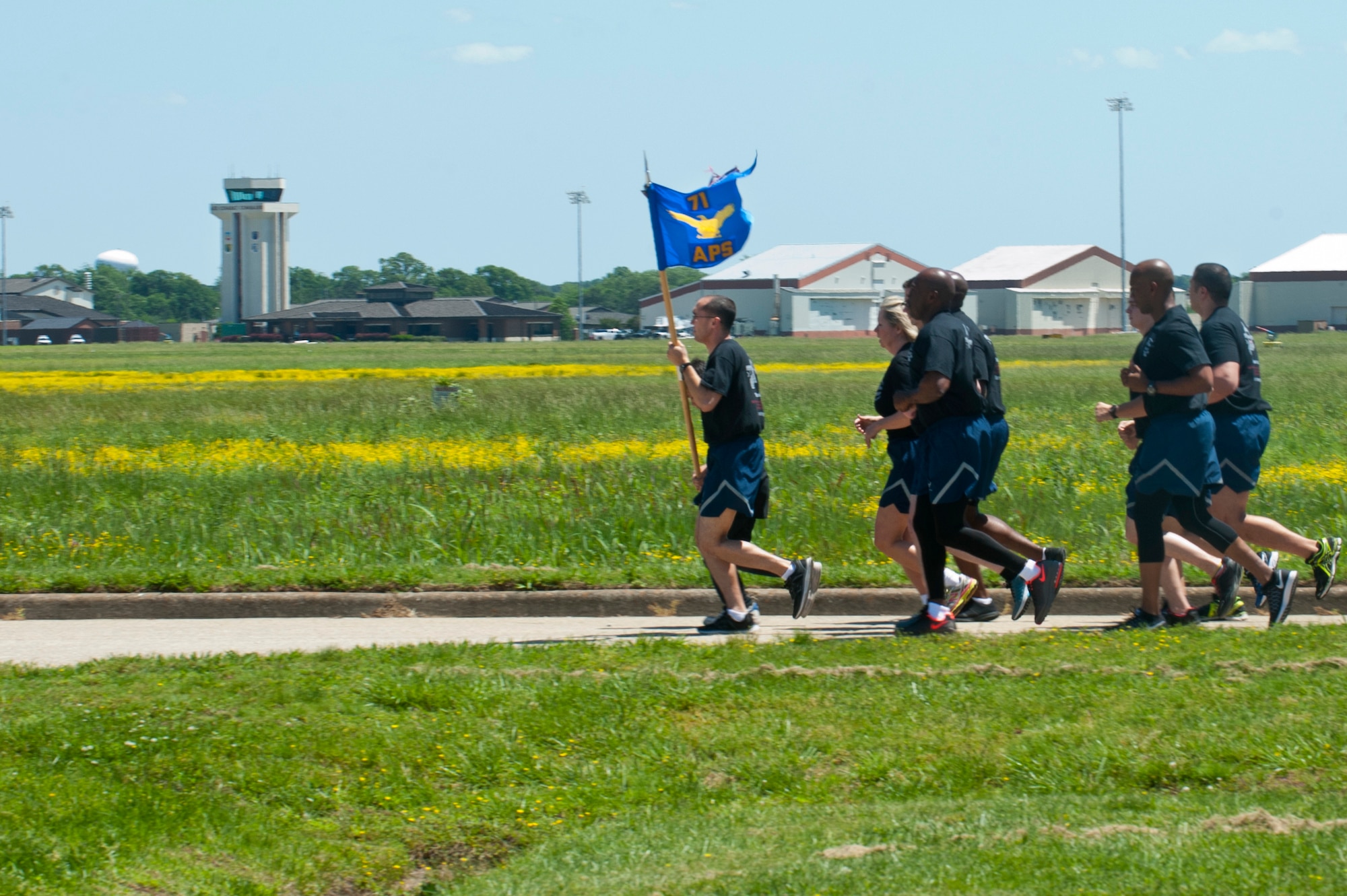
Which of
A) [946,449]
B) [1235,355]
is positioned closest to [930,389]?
[946,449]

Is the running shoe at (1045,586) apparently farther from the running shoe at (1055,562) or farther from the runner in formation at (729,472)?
the runner in formation at (729,472)

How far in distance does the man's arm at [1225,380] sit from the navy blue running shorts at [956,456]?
1143mm

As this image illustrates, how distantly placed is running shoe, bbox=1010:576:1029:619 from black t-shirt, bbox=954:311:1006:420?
32.7 inches

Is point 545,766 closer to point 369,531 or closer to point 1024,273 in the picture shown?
point 369,531

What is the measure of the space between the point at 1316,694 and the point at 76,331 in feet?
491

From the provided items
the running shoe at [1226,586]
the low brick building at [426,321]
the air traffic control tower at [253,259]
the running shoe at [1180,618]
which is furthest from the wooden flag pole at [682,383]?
the air traffic control tower at [253,259]

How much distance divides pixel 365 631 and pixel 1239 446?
484 cm

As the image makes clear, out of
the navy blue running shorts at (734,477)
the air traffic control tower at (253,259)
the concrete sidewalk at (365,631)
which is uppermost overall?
the air traffic control tower at (253,259)

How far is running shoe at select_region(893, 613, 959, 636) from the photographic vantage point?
24.2ft

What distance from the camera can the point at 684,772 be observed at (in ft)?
16.6

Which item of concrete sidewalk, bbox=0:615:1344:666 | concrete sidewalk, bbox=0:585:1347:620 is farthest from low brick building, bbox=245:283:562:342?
concrete sidewalk, bbox=0:615:1344:666

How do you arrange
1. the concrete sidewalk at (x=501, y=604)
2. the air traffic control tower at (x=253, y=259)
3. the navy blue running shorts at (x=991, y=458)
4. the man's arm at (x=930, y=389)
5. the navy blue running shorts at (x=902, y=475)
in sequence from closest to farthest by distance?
the man's arm at (x=930, y=389), the navy blue running shorts at (x=991, y=458), the navy blue running shorts at (x=902, y=475), the concrete sidewalk at (x=501, y=604), the air traffic control tower at (x=253, y=259)

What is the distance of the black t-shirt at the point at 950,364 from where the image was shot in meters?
7.04

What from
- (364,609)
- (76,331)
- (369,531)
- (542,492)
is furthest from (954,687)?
(76,331)
